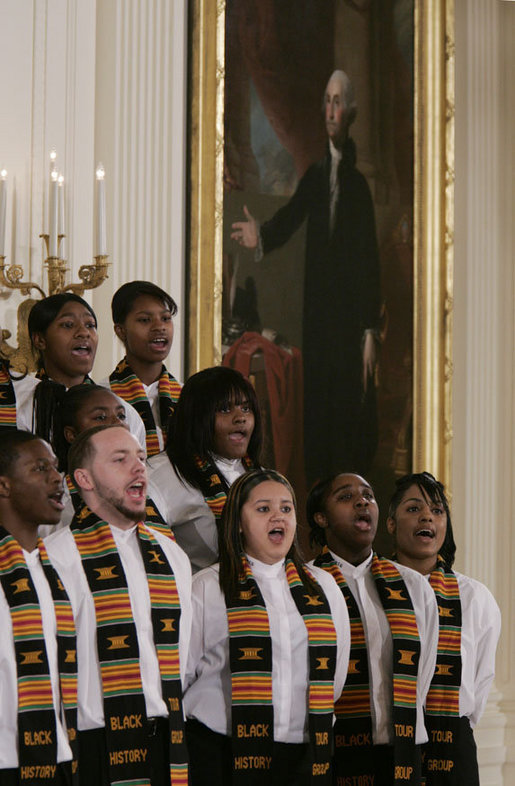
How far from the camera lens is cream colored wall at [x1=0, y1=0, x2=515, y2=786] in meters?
6.73

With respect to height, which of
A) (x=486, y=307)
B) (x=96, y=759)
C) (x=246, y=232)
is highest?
(x=246, y=232)

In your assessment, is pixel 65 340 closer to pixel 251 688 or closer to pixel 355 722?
pixel 251 688

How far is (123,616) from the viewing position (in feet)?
14.4

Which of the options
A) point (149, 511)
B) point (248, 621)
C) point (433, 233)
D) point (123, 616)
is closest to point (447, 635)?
point (248, 621)

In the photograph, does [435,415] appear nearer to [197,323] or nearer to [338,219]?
[338,219]

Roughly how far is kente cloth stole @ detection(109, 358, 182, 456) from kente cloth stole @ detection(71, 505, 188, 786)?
1.10 meters

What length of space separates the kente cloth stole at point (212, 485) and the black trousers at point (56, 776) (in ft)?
4.08

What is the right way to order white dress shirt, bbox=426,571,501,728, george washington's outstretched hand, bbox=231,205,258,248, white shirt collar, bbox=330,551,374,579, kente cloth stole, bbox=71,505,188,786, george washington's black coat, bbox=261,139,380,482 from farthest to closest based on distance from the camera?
george washington's black coat, bbox=261,139,380,482 < george washington's outstretched hand, bbox=231,205,258,248 < white dress shirt, bbox=426,571,501,728 < white shirt collar, bbox=330,551,374,579 < kente cloth stole, bbox=71,505,188,786

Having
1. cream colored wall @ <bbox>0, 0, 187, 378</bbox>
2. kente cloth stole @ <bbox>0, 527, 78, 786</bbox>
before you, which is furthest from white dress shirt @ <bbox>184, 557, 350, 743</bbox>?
cream colored wall @ <bbox>0, 0, 187, 378</bbox>

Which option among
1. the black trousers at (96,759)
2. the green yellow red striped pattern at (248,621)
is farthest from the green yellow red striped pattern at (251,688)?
the black trousers at (96,759)

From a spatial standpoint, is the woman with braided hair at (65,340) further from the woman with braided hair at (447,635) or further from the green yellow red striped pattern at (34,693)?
the green yellow red striped pattern at (34,693)

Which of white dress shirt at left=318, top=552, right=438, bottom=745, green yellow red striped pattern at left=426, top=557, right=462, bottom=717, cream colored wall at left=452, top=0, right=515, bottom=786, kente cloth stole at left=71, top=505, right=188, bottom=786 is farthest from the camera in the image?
cream colored wall at left=452, top=0, right=515, bottom=786

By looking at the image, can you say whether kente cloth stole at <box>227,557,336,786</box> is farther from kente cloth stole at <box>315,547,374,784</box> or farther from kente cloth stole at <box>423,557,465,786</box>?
kente cloth stole at <box>423,557,465,786</box>

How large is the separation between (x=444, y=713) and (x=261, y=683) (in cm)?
118
